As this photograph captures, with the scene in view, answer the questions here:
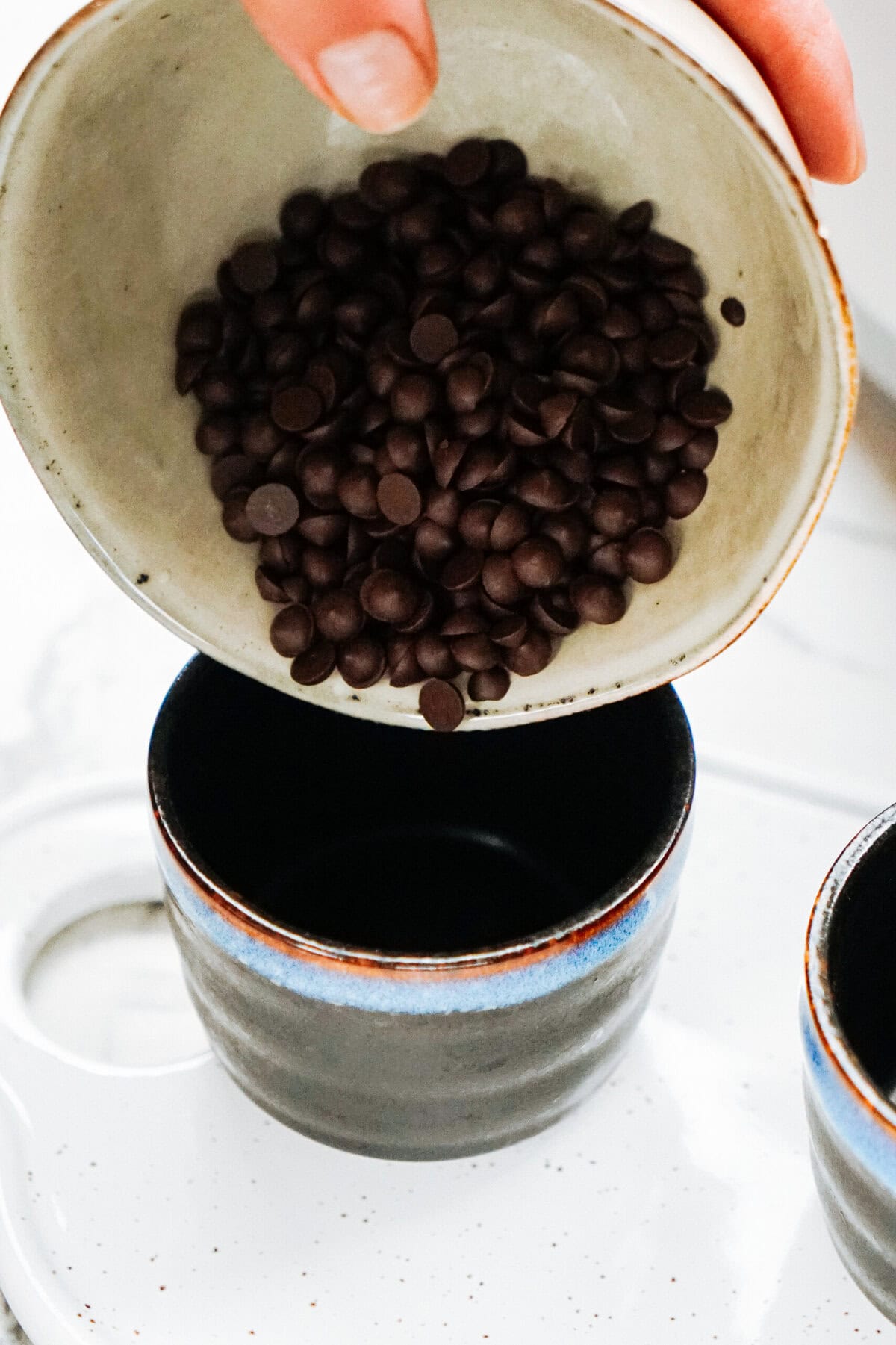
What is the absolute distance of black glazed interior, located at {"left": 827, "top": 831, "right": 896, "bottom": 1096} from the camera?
50 cm

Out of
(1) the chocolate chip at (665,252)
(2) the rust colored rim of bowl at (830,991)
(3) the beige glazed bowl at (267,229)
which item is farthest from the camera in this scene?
(1) the chocolate chip at (665,252)

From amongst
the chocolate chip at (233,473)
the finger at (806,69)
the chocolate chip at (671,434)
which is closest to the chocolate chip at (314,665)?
the chocolate chip at (233,473)

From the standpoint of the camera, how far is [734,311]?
64cm

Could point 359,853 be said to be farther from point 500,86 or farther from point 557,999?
point 500,86

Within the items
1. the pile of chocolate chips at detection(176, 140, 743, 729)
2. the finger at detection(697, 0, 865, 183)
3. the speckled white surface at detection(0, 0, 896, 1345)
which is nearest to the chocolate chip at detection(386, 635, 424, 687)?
the pile of chocolate chips at detection(176, 140, 743, 729)

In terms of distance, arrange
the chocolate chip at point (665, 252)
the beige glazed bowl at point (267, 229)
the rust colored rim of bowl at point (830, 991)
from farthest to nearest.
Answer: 1. the chocolate chip at point (665, 252)
2. the beige glazed bowl at point (267, 229)
3. the rust colored rim of bowl at point (830, 991)

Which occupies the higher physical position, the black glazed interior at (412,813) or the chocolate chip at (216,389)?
the chocolate chip at (216,389)

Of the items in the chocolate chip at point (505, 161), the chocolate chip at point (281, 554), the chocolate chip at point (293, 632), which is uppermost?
the chocolate chip at point (505, 161)

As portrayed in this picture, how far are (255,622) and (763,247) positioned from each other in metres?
0.33

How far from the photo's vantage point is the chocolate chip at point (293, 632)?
681 mm

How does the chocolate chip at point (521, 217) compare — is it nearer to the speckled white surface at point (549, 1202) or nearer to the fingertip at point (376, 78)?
the fingertip at point (376, 78)

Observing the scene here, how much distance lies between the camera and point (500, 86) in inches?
26.2

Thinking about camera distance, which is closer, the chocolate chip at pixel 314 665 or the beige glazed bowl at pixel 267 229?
the beige glazed bowl at pixel 267 229

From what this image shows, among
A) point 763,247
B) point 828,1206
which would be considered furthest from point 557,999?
point 763,247
